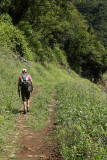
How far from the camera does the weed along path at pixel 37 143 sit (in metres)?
4.89

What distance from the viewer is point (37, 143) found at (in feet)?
18.9

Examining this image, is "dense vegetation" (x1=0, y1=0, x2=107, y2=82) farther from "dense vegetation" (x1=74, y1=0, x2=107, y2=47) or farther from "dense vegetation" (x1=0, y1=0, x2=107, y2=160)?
"dense vegetation" (x1=74, y1=0, x2=107, y2=47)

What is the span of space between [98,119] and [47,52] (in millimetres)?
26659

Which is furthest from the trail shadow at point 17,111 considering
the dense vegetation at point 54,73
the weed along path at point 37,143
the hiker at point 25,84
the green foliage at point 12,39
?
the green foliage at point 12,39

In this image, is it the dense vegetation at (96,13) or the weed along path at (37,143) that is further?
the dense vegetation at (96,13)

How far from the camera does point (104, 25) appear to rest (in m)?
107

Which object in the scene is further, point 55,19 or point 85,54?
point 85,54

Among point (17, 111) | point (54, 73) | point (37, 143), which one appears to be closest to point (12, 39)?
point (54, 73)

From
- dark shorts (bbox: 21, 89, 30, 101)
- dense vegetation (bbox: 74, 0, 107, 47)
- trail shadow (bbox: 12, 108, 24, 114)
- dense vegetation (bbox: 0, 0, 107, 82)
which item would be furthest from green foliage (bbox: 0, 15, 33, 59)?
dense vegetation (bbox: 74, 0, 107, 47)

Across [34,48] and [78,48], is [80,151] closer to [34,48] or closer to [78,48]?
[34,48]

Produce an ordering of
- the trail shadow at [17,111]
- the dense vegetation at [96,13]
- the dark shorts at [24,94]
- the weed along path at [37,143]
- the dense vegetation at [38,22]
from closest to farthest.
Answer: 1. the weed along path at [37,143]
2. the trail shadow at [17,111]
3. the dark shorts at [24,94]
4. the dense vegetation at [38,22]
5. the dense vegetation at [96,13]

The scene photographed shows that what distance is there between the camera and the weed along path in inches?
193

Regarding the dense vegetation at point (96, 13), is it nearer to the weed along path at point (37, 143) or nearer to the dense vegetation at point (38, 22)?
the dense vegetation at point (38, 22)

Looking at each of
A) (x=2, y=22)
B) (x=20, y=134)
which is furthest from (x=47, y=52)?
(x=20, y=134)
